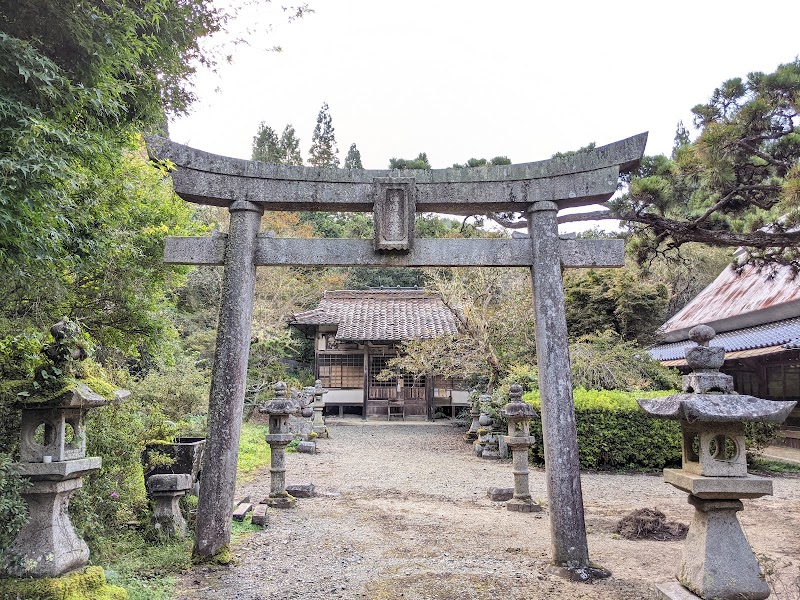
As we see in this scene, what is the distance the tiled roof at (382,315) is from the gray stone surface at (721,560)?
15.9m

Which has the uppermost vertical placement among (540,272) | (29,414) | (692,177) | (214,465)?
(692,177)

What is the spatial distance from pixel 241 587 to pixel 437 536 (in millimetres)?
2657

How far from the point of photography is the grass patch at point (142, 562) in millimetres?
4320

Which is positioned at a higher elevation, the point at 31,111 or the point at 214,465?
the point at 31,111

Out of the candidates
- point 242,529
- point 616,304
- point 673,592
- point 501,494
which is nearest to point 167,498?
point 242,529

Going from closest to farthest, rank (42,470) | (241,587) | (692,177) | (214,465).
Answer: (42,470) → (241,587) → (214,465) → (692,177)

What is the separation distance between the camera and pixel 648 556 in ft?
18.6

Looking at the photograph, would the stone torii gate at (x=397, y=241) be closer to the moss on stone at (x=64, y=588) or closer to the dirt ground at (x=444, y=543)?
the dirt ground at (x=444, y=543)

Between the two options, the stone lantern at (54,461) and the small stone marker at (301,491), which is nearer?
the stone lantern at (54,461)

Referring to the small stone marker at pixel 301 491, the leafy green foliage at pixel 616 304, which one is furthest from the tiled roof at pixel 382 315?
the small stone marker at pixel 301 491

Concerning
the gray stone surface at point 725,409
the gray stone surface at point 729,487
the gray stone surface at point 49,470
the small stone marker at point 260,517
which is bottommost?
the small stone marker at point 260,517

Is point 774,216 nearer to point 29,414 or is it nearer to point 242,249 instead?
point 242,249

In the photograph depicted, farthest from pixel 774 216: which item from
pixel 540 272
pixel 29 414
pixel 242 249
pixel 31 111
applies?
pixel 29 414

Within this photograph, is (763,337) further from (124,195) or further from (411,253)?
(124,195)
